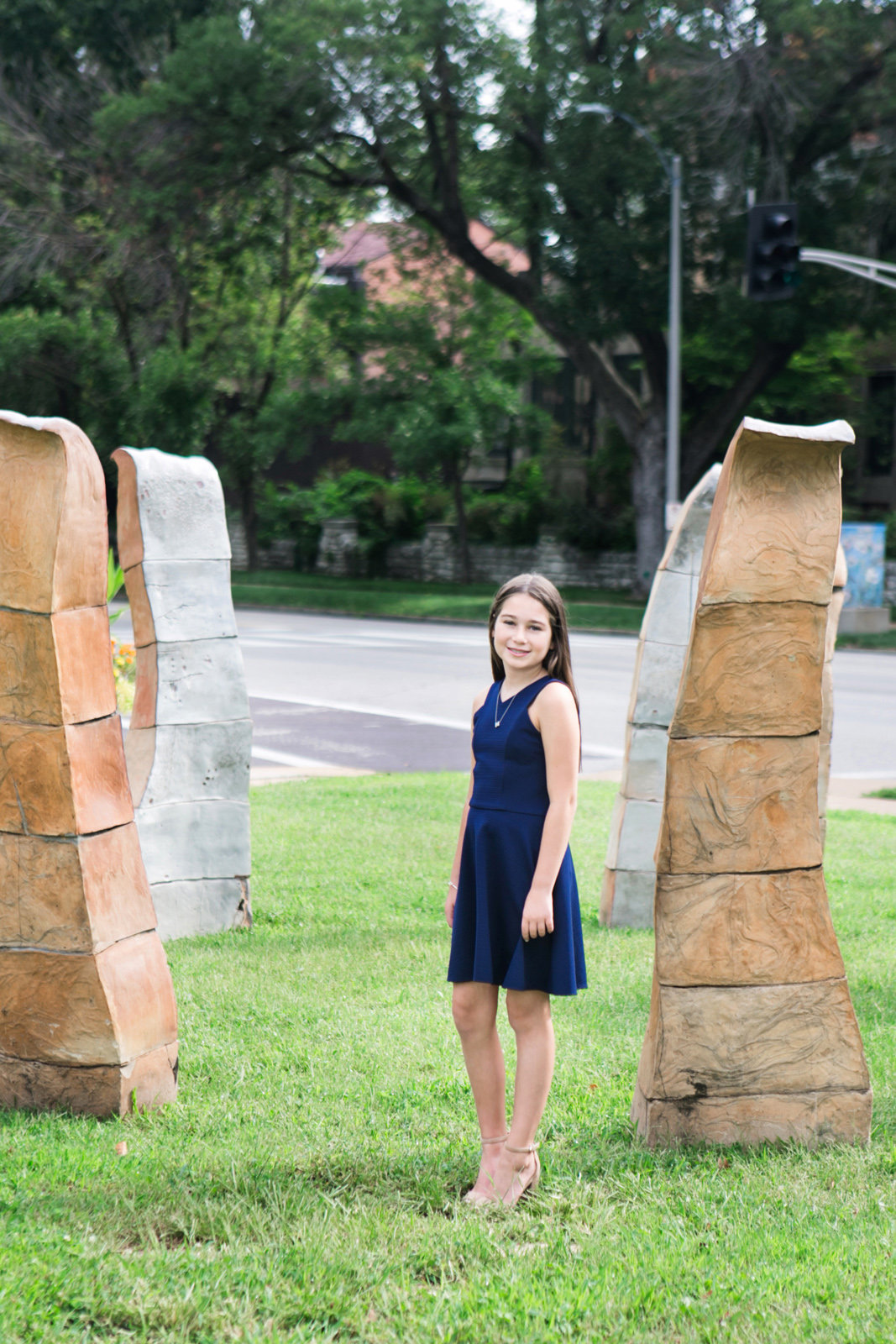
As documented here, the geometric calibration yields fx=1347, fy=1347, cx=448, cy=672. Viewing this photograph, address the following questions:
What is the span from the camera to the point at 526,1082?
3537mm

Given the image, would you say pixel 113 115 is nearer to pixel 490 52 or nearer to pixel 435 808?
pixel 490 52

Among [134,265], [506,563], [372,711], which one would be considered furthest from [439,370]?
[372,711]

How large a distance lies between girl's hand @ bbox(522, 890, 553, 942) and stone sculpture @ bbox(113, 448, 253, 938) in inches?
131

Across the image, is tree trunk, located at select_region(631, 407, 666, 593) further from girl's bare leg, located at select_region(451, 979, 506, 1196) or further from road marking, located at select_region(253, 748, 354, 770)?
girl's bare leg, located at select_region(451, 979, 506, 1196)

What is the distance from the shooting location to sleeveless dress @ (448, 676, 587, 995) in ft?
11.4

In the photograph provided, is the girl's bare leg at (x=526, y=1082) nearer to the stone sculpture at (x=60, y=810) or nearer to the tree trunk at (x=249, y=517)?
the stone sculpture at (x=60, y=810)

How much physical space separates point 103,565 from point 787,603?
207 centimetres

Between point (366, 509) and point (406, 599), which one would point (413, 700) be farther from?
point (366, 509)

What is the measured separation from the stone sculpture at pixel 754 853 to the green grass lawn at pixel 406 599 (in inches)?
882

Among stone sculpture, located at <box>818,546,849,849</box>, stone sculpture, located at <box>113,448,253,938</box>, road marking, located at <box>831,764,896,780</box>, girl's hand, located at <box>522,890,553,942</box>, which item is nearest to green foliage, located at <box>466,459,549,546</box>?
road marking, located at <box>831,764,896,780</box>

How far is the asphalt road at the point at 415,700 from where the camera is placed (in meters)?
12.3

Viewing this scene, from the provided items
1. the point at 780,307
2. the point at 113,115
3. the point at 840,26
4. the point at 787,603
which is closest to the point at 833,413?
the point at 780,307

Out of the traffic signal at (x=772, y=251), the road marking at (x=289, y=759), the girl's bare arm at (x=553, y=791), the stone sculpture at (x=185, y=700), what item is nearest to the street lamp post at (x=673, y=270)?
the traffic signal at (x=772, y=251)

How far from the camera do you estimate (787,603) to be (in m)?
3.79
